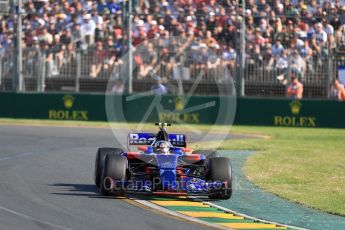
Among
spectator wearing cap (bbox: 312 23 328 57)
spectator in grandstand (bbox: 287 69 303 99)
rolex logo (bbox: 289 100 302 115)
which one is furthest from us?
rolex logo (bbox: 289 100 302 115)

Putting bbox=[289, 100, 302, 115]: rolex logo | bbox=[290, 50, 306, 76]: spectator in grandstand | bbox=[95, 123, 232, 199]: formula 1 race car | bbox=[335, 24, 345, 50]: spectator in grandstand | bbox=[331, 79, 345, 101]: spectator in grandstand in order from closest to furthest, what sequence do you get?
1. bbox=[95, 123, 232, 199]: formula 1 race car
2. bbox=[335, 24, 345, 50]: spectator in grandstand
3. bbox=[290, 50, 306, 76]: spectator in grandstand
4. bbox=[331, 79, 345, 101]: spectator in grandstand
5. bbox=[289, 100, 302, 115]: rolex logo

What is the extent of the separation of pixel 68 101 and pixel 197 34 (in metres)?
5.05

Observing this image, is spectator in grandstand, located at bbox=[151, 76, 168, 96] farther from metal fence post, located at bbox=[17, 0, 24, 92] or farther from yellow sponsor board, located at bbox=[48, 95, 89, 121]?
metal fence post, located at bbox=[17, 0, 24, 92]

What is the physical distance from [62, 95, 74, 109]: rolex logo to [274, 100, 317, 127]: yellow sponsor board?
6.45 meters

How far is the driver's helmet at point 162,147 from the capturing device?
558 inches

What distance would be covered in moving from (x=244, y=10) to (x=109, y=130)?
5207mm

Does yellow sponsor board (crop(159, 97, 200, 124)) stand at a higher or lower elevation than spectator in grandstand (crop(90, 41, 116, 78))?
lower

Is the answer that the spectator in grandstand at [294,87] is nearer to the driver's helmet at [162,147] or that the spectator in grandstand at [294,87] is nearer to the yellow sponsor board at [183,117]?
the yellow sponsor board at [183,117]

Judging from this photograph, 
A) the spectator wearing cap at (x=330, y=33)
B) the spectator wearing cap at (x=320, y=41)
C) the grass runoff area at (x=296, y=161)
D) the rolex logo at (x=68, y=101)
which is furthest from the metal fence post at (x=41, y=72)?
the spectator wearing cap at (x=330, y=33)

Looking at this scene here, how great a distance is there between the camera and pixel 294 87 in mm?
28438

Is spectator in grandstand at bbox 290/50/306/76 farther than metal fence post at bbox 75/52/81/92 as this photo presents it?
No

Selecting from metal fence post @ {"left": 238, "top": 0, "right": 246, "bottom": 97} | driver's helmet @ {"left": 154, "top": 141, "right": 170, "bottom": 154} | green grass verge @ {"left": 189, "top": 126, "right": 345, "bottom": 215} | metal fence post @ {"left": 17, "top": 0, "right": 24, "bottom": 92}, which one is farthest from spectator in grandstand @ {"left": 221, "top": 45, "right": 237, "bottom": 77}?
driver's helmet @ {"left": 154, "top": 141, "right": 170, "bottom": 154}

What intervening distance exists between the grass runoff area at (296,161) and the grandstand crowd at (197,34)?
1992 millimetres

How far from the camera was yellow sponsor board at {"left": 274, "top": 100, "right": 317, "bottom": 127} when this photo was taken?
29641 mm
